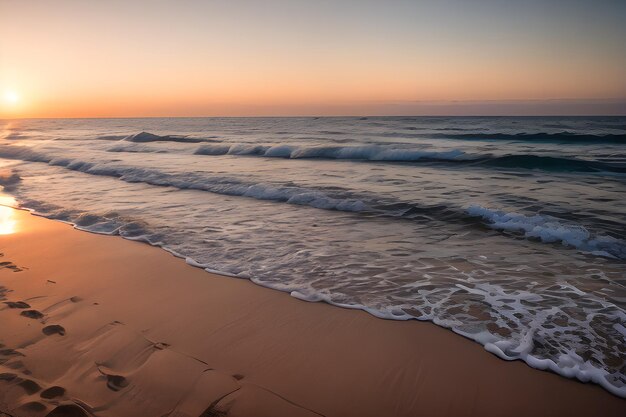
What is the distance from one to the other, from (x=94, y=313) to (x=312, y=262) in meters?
2.64

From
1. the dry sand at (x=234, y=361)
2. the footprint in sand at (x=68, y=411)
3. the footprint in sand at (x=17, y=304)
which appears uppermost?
the footprint in sand at (x=17, y=304)

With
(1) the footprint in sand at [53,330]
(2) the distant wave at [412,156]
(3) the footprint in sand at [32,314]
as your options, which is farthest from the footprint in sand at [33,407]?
(2) the distant wave at [412,156]

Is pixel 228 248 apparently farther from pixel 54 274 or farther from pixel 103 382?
pixel 103 382

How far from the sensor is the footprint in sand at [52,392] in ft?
8.02

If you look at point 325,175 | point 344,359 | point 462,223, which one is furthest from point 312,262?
point 325,175

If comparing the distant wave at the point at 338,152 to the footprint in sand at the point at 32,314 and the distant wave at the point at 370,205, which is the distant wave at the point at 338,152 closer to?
the distant wave at the point at 370,205

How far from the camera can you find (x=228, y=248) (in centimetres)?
565

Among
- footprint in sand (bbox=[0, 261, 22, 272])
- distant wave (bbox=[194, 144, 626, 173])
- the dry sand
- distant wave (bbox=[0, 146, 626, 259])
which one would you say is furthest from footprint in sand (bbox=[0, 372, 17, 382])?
distant wave (bbox=[194, 144, 626, 173])

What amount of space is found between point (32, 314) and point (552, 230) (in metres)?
7.42

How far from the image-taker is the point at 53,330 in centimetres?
328

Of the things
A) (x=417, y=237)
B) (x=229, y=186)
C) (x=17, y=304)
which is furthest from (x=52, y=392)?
(x=229, y=186)

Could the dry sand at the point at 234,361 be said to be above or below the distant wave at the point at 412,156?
below

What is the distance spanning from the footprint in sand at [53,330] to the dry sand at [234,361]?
0.07ft

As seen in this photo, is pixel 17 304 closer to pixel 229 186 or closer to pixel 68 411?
pixel 68 411
